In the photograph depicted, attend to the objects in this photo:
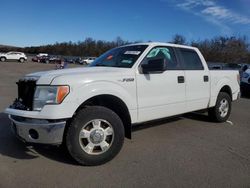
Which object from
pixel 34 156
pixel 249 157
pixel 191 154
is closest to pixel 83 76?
pixel 34 156

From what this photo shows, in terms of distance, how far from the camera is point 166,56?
5332 mm

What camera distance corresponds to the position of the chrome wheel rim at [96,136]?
3.96 m

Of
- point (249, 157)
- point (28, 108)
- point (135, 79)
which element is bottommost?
point (249, 157)

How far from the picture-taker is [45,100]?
3756 millimetres

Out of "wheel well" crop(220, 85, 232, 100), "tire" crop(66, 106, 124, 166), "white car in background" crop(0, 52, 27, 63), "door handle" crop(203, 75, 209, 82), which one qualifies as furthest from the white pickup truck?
"white car in background" crop(0, 52, 27, 63)

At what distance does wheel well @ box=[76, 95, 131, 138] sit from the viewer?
168 inches

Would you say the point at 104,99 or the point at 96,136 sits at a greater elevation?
the point at 104,99

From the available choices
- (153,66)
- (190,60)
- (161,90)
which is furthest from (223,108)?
(153,66)

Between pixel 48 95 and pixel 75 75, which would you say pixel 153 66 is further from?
pixel 48 95

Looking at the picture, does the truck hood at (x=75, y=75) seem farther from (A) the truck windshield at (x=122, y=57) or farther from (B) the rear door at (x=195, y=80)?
(B) the rear door at (x=195, y=80)

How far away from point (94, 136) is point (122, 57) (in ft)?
5.64

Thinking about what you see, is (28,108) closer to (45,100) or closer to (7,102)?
(45,100)

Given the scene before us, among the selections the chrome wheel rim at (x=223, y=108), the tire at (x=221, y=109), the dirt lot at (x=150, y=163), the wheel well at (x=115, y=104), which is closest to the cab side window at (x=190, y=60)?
the tire at (x=221, y=109)

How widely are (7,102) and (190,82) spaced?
6.19m
